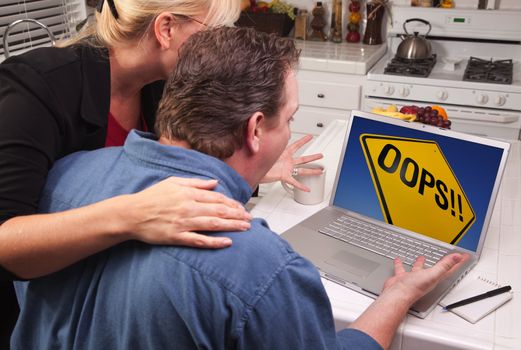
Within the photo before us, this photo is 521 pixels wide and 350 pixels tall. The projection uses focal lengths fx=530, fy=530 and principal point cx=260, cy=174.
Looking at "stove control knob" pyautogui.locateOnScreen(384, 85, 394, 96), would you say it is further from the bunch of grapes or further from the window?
the window

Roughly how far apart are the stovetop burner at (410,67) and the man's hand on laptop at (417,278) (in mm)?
2163

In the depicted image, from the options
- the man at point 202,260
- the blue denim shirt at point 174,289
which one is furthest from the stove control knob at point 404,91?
the blue denim shirt at point 174,289

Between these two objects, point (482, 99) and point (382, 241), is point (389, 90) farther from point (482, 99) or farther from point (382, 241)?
point (382, 241)

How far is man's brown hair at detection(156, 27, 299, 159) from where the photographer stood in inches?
30.9

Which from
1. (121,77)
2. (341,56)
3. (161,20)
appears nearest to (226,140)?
(161,20)

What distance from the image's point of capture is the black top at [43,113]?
3.05 feet

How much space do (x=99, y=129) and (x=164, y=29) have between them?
0.27 m

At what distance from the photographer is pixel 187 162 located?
0.78 meters

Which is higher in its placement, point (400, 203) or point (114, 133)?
point (114, 133)

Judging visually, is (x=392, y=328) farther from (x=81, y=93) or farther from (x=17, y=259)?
(x=81, y=93)

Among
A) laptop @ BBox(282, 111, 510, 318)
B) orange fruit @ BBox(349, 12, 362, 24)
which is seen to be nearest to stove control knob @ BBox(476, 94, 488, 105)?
orange fruit @ BBox(349, 12, 362, 24)

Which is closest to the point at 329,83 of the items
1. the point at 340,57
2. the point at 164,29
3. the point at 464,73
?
the point at 340,57

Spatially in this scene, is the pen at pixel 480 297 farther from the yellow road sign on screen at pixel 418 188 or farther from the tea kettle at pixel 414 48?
the tea kettle at pixel 414 48

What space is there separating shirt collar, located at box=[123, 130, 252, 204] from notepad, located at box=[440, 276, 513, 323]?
550 mm
